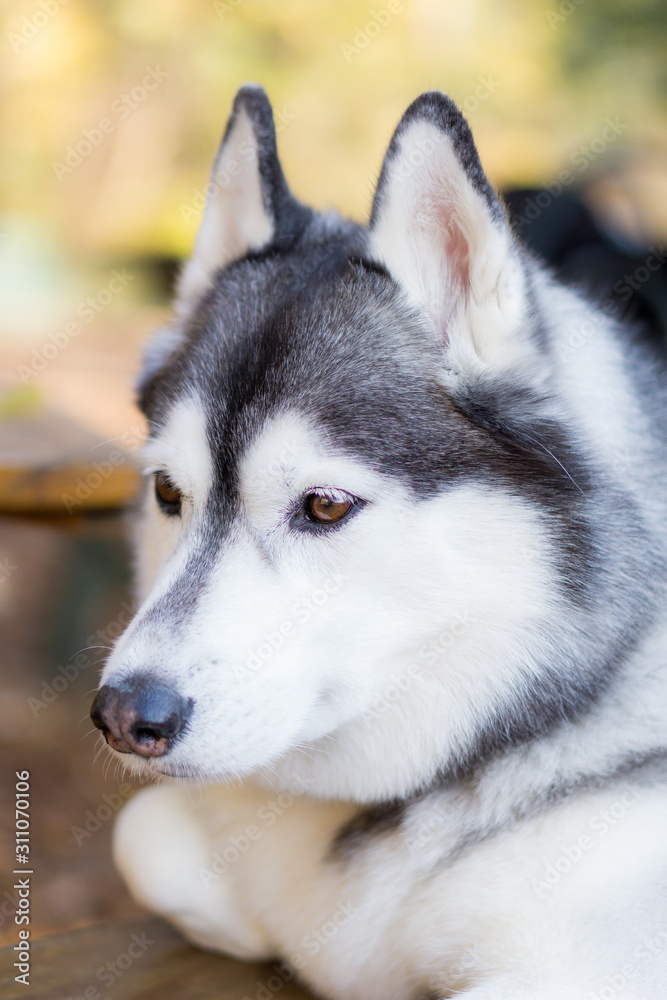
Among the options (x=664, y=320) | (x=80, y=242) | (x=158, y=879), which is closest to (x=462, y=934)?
(x=158, y=879)

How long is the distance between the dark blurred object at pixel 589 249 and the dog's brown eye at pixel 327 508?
9.04ft

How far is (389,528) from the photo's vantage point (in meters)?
1.78

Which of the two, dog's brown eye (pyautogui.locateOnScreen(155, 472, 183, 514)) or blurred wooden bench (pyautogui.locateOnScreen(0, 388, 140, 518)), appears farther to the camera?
blurred wooden bench (pyautogui.locateOnScreen(0, 388, 140, 518))

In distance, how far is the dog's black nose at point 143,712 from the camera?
159 cm

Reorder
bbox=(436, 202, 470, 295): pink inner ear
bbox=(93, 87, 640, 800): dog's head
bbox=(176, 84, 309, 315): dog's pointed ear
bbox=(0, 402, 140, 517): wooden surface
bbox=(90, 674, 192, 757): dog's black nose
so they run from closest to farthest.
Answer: bbox=(90, 674, 192, 757): dog's black nose → bbox=(93, 87, 640, 800): dog's head → bbox=(436, 202, 470, 295): pink inner ear → bbox=(176, 84, 309, 315): dog's pointed ear → bbox=(0, 402, 140, 517): wooden surface

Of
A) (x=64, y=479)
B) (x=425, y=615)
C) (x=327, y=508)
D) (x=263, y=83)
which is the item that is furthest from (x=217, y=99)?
(x=425, y=615)

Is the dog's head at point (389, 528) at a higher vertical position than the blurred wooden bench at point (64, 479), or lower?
higher

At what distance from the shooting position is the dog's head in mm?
1717

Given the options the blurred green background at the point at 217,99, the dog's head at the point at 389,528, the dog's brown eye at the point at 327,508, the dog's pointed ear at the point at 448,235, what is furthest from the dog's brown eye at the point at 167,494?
the blurred green background at the point at 217,99

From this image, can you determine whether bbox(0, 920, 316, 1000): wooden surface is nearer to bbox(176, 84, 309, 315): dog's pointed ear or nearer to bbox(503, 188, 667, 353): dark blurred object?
bbox(176, 84, 309, 315): dog's pointed ear

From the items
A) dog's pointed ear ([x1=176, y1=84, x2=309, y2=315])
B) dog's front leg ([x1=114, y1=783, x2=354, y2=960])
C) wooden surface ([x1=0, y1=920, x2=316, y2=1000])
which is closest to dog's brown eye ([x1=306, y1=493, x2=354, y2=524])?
dog's front leg ([x1=114, y1=783, x2=354, y2=960])

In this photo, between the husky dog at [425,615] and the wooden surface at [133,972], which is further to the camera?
the wooden surface at [133,972]

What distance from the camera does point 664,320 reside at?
13.5 feet

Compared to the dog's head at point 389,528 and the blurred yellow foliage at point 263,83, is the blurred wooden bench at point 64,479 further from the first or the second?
the blurred yellow foliage at point 263,83
